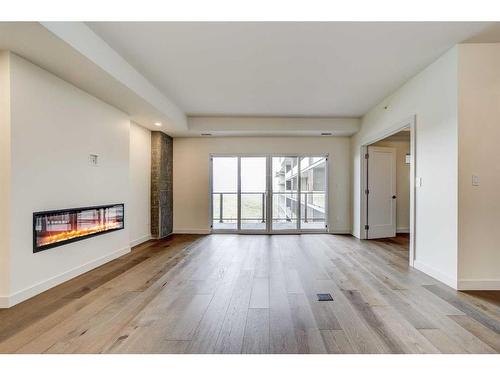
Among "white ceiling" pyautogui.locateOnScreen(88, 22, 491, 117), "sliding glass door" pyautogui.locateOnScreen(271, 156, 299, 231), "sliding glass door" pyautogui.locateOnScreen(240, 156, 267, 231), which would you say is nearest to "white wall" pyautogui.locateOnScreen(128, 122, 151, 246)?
"white ceiling" pyautogui.locateOnScreen(88, 22, 491, 117)

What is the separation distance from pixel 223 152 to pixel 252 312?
4.58m

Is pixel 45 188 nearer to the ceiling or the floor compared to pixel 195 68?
nearer to the floor

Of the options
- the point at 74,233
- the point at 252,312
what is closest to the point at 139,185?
the point at 74,233

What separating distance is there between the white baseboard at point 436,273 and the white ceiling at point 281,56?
2.62 m

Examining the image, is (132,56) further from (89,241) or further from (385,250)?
(385,250)

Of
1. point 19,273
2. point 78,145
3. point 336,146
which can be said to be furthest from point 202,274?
point 336,146

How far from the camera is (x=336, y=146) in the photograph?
20.7 feet

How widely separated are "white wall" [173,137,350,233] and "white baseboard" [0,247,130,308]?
8.32 feet

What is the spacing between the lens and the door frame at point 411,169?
359cm

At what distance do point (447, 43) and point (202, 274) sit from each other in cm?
395

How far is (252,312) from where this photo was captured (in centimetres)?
227

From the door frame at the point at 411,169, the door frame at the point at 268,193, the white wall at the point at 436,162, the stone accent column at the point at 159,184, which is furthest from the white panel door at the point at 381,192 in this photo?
the stone accent column at the point at 159,184

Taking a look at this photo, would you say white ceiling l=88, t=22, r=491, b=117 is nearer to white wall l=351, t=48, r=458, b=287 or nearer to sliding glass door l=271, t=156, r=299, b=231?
white wall l=351, t=48, r=458, b=287

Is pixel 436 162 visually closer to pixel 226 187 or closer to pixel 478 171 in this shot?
pixel 478 171
